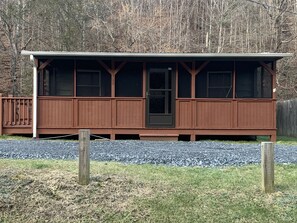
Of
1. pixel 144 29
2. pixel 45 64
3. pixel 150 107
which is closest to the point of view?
pixel 45 64

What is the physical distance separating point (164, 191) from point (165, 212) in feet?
1.81

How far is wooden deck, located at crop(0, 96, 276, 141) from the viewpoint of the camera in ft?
44.6

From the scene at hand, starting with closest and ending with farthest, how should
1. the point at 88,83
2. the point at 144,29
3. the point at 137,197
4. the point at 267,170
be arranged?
the point at 137,197 → the point at 267,170 → the point at 88,83 → the point at 144,29

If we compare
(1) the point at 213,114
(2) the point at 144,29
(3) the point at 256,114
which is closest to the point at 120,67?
(1) the point at 213,114

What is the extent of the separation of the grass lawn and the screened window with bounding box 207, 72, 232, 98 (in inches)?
351

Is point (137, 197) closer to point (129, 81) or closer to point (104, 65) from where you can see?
point (104, 65)

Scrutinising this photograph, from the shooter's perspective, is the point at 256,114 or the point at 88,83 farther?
the point at 88,83

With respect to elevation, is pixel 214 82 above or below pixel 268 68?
below

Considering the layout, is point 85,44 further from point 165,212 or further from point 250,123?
point 165,212

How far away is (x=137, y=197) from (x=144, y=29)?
87.1ft

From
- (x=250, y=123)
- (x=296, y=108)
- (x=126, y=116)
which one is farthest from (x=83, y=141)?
(x=296, y=108)

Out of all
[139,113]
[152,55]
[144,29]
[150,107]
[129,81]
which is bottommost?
[139,113]

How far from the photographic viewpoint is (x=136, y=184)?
5.38 m

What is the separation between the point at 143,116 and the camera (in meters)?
13.7
